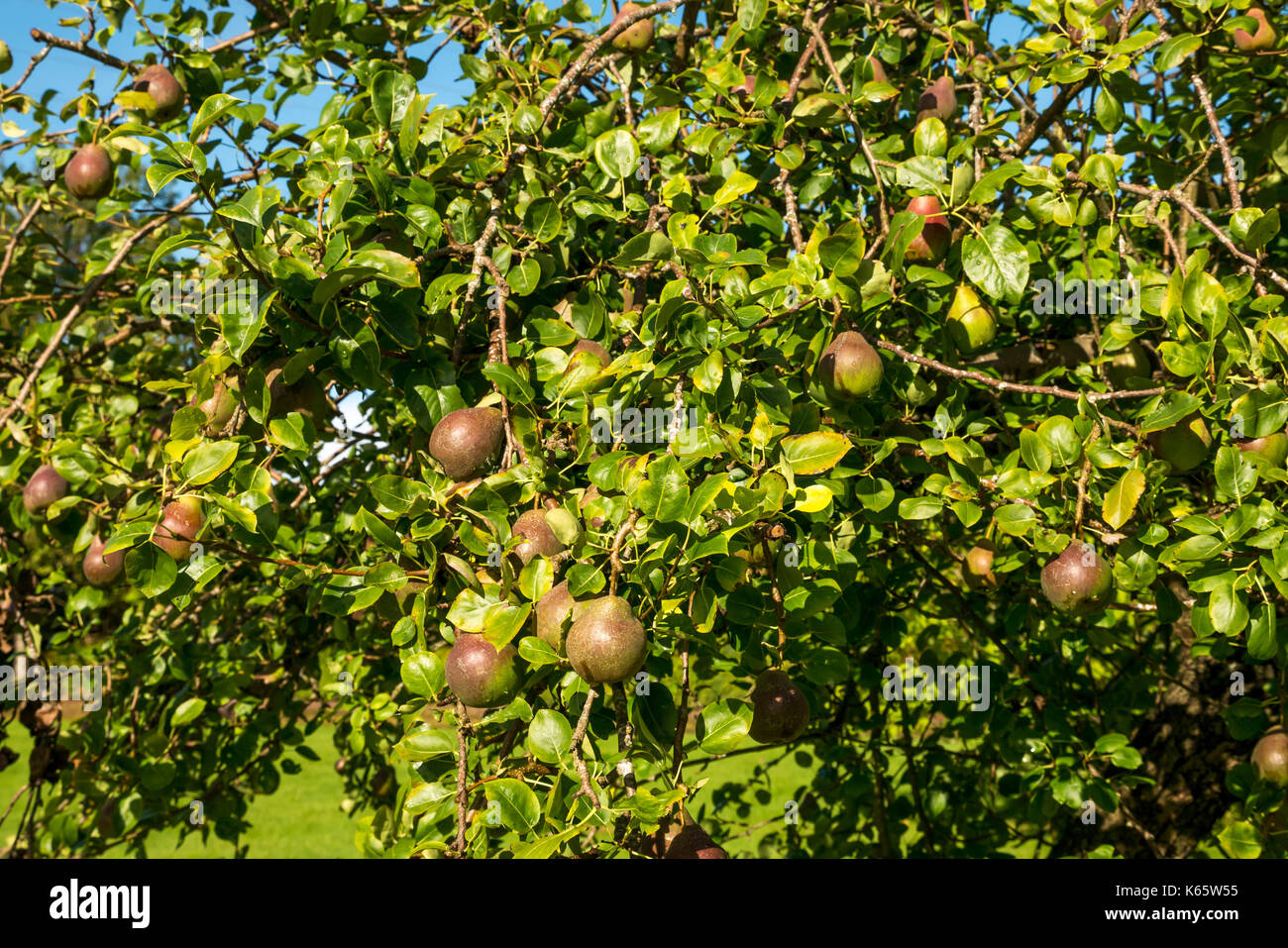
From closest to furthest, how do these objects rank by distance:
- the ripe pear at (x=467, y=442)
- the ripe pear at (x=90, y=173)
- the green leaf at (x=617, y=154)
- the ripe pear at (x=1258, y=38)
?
the ripe pear at (x=467, y=442)
the green leaf at (x=617, y=154)
the ripe pear at (x=1258, y=38)
the ripe pear at (x=90, y=173)

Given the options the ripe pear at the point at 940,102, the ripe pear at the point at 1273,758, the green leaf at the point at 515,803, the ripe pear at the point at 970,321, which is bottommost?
the ripe pear at the point at 1273,758

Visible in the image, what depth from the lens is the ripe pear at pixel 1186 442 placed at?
1671mm

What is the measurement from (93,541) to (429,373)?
1.17m

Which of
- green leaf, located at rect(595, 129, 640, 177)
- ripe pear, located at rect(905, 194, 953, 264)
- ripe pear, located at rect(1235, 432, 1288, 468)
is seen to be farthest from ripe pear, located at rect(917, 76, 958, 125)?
ripe pear, located at rect(1235, 432, 1288, 468)

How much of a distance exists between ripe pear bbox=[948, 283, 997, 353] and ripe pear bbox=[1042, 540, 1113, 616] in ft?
1.37

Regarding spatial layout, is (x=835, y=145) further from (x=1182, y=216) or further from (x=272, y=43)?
(x=272, y=43)

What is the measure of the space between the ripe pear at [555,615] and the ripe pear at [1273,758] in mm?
1579

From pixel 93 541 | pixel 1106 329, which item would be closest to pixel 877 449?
pixel 1106 329

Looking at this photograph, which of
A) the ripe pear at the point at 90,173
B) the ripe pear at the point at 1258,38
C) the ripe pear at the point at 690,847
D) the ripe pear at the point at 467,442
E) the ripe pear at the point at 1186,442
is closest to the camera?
the ripe pear at the point at 690,847

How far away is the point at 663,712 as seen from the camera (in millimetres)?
1505

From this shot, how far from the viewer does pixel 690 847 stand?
137cm

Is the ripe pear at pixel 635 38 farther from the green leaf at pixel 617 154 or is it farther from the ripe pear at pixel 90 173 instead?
the ripe pear at pixel 90 173

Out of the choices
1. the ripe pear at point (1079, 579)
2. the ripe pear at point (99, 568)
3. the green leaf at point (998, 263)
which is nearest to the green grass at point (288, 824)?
the ripe pear at point (99, 568)

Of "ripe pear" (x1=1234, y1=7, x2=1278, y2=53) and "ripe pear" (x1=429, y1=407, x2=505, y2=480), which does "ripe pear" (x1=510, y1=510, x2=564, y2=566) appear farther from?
"ripe pear" (x1=1234, y1=7, x2=1278, y2=53)
